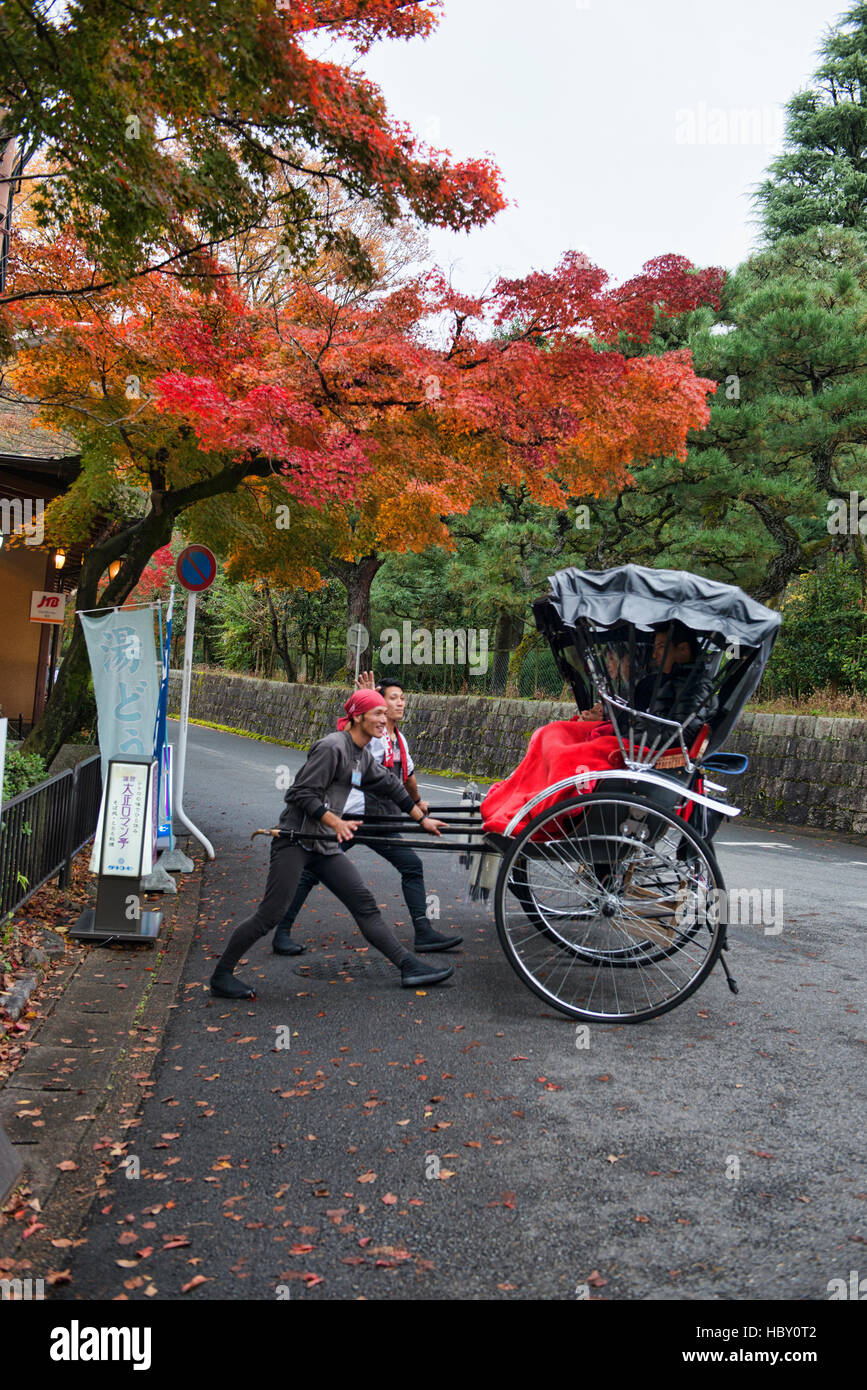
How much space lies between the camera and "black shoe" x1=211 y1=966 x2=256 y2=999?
5.56 metres

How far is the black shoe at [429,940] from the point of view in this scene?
21.5 feet

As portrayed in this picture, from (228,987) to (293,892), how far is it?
0.63m

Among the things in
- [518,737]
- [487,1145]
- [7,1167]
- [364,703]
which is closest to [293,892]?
[364,703]

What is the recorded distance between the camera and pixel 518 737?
65.1 feet

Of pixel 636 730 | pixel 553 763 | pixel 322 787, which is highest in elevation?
pixel 636 730

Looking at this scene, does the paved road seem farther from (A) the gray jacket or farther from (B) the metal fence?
(B) the metal fence

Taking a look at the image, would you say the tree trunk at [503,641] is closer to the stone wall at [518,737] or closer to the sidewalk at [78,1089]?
the stone wall at [518,737]

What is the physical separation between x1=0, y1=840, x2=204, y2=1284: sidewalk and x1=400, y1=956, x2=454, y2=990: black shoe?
Answer: 1.29 meters

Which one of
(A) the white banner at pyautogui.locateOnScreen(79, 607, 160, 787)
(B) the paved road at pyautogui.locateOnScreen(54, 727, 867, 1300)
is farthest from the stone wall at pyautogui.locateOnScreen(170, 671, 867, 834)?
(A) the white banner at pyautogui.locateOnScreen(79, 607, 160, 787)

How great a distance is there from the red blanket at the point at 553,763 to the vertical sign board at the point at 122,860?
7.61ft

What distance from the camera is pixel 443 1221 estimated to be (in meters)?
3.20

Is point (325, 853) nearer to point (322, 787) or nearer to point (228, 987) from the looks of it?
point (322, 787)

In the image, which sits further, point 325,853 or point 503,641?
point 503,641

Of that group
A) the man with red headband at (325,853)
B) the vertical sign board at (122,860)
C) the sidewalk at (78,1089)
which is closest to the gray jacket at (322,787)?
the man with red headband at (325,853)
